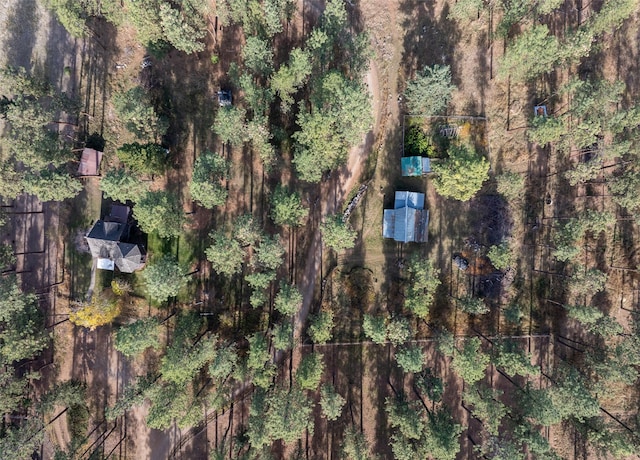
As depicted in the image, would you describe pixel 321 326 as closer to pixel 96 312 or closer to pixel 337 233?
pixel 337 233

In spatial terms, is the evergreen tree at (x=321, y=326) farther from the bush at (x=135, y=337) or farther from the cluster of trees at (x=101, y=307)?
the cluster of trees at (x=101, y=307)

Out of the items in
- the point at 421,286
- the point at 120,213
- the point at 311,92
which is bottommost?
the point at 421,286

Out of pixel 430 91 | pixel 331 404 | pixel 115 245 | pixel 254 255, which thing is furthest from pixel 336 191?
pixel 115 245

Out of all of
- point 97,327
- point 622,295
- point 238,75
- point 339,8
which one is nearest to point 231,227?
point 238,75

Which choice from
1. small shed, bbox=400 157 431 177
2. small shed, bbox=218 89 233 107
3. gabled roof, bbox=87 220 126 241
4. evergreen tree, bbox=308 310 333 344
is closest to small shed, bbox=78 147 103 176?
gabled roof, bbox=87 220 126 241

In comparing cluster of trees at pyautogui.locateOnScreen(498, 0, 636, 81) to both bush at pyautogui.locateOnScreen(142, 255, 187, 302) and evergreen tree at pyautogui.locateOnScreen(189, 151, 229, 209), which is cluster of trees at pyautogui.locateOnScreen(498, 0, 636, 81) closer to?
evergreen tree at pyautogui.locateOnScreen(189, 151, 229, 209)
